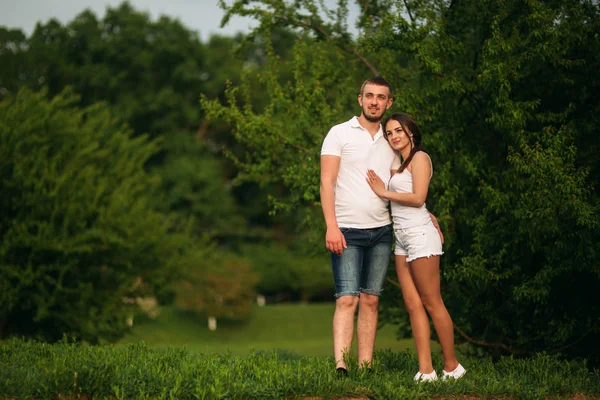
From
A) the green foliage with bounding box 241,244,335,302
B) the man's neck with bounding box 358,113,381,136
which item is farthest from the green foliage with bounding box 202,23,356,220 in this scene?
the green foliage with bounding box 241,244,335,302

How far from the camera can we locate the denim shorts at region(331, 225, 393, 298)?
6453mm

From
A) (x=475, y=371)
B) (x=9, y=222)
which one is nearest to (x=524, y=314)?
(x=475, y=371)

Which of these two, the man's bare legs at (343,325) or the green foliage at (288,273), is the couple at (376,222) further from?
the green foliage at (288,273)

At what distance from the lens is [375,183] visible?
21.2ft

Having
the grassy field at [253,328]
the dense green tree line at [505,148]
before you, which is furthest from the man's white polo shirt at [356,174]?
the grassy field at [253,328]

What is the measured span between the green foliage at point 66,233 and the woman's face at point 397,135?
51.5 ft

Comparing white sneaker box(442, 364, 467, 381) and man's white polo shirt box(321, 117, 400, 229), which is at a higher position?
man's white polo shirt box(321, 117, 400, 229)

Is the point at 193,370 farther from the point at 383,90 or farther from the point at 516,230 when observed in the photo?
the point at 516,230

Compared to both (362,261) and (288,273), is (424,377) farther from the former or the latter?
(288,273)

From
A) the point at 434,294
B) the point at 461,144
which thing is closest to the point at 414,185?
the point at 434,294

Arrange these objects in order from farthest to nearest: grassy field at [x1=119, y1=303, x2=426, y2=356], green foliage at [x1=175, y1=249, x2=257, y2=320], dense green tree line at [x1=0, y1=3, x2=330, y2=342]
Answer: green foliage at [x1=175, y1=249, x2=257, y2=320], grassy field at [x1=119, y1=303, x2=426, y2=356], dense green tree line at [x1=0, y1=3, x2=330, y2=342]

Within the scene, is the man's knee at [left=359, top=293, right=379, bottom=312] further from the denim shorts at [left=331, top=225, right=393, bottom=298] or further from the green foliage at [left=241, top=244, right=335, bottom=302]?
the green foliage at [left=241, top=244, right=335, bottom=302]

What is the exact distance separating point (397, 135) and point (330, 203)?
0.85 meters

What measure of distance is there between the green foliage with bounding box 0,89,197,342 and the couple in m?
15.5
